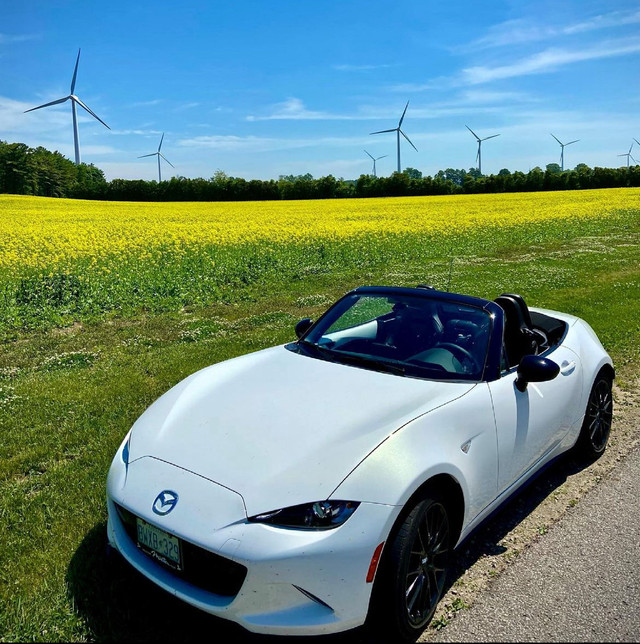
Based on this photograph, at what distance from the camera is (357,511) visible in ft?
7.69

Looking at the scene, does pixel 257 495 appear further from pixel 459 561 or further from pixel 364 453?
pixel 459 561

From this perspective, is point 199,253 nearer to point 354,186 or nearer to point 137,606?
point 137,606

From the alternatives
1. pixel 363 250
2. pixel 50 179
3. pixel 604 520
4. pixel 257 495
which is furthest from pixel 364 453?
pixel 50 179

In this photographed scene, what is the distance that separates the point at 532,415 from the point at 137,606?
7.95 ft

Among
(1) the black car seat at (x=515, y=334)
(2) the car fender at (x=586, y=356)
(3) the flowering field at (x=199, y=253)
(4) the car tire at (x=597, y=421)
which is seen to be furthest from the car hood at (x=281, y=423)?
(3) the flowering field at (x=199, y=253)

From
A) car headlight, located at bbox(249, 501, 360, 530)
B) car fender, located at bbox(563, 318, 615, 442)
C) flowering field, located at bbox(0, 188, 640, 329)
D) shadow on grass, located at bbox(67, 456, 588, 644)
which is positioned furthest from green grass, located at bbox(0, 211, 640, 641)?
car fender, located at bbox(563, 318, 615, 442)

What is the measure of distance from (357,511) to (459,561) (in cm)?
123

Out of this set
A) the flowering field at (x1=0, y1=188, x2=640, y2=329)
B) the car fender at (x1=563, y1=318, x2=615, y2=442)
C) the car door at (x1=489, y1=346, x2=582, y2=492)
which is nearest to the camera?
the car door at (x1=489, y1=346, x2=582, y2=492)

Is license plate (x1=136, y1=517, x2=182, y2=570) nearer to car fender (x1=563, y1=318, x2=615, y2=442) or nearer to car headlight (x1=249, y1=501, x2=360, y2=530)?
car headlight (x1=249, y1=501, x2=360, y2=530)

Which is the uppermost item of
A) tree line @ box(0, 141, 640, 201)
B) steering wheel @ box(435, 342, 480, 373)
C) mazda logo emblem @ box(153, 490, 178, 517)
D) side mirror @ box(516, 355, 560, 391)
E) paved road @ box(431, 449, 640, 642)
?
tree line @ box(0, 141, 640, 201)

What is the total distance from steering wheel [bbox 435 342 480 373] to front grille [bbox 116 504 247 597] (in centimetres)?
180

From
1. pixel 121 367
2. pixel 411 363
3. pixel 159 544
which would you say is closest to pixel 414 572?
pixel 159 544

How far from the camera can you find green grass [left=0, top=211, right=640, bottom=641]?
9.08ft

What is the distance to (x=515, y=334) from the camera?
3.97 meters
